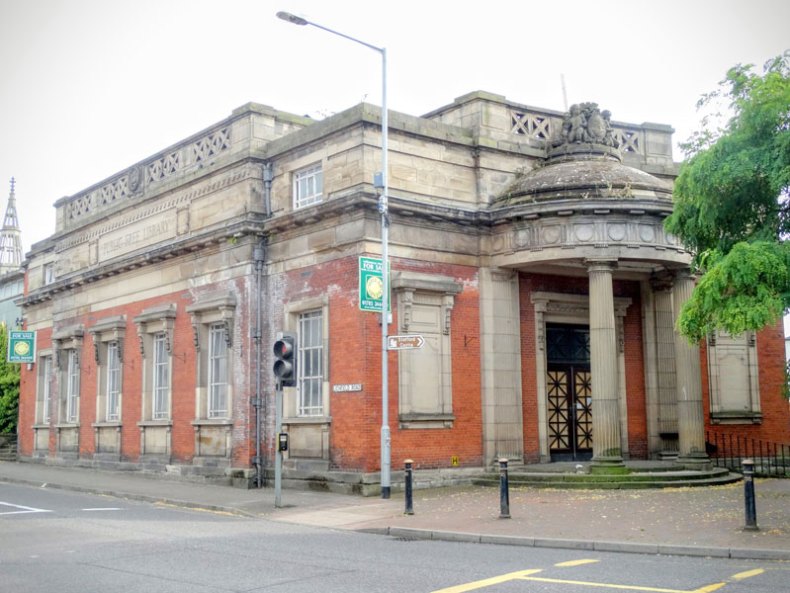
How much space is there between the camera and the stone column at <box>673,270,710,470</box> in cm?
2147

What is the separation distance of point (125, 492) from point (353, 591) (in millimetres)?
13214

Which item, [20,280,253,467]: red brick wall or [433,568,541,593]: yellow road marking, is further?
[20,280,253,467]: red brick wall

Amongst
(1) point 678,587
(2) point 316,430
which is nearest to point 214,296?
(2) point 316,430

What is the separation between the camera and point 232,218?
23.4 m

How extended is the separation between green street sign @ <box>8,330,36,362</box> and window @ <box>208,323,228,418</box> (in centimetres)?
1234

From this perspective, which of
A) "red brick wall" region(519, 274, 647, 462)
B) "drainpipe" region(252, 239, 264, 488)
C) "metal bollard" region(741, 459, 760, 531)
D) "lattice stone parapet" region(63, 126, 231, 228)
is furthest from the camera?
"lattice stone parapet" region(63, 126, 231, 228)

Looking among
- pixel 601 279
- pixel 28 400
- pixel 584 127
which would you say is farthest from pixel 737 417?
pixel 28 400

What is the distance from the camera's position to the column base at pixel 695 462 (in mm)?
20656

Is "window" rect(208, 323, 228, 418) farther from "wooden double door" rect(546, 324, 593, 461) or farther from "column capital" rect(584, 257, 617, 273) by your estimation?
"column capital" rect(584, 257, 617, 273)

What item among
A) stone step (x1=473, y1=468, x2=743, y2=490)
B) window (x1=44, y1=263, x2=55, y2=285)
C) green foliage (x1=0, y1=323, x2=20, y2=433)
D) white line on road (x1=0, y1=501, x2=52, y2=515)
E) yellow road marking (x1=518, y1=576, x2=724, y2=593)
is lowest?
white line on road (x1=0, y1=501, x2=52, y2=515)

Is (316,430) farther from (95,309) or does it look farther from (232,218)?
(95,309)

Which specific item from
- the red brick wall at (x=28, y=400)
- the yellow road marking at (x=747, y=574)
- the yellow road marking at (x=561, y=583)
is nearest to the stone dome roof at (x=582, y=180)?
the yellow road marking at (x=747, y=574)

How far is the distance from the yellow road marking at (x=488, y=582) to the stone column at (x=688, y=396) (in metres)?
12.3

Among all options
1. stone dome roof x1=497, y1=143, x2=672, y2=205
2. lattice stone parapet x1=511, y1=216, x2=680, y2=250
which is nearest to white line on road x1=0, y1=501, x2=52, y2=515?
lattice stone parapet x1=511, y1=216, x2=680, y2=250
